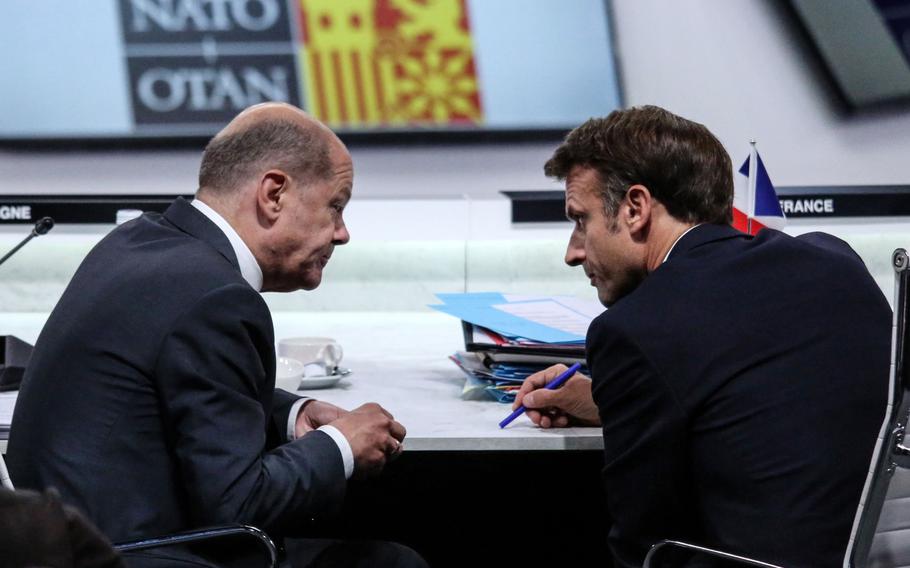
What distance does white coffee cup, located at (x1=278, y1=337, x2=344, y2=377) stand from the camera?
89.2 inches

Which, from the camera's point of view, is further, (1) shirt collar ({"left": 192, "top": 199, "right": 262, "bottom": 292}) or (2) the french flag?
(2) the french flag

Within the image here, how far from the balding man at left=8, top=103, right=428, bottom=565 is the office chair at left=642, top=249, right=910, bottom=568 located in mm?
645

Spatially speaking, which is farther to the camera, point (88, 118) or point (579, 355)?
point (88, 118)

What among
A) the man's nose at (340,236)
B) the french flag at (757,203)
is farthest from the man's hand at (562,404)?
the french flag at (757,203)

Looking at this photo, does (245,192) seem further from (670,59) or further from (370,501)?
(670,59)

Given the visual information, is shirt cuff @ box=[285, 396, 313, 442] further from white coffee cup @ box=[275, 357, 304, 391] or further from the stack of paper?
the stack of paper

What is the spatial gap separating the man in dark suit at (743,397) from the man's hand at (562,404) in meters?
0.23

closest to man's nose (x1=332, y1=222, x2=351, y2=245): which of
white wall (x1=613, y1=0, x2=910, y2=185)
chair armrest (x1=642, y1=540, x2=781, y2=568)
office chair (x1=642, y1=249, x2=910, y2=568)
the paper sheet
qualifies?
the paper sheet

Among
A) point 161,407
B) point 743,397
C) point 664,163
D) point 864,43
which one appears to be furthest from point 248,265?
point 864,43

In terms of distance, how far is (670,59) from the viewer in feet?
12.5

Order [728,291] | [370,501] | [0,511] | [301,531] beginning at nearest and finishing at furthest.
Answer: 1. [0,511]
2. [728,291]
3. [301,531]
4. [370,501]

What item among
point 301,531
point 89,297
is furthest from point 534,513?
point 89,297

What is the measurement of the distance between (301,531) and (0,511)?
1.84 meters

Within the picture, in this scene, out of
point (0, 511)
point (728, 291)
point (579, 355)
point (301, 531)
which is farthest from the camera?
point (301, 531)
